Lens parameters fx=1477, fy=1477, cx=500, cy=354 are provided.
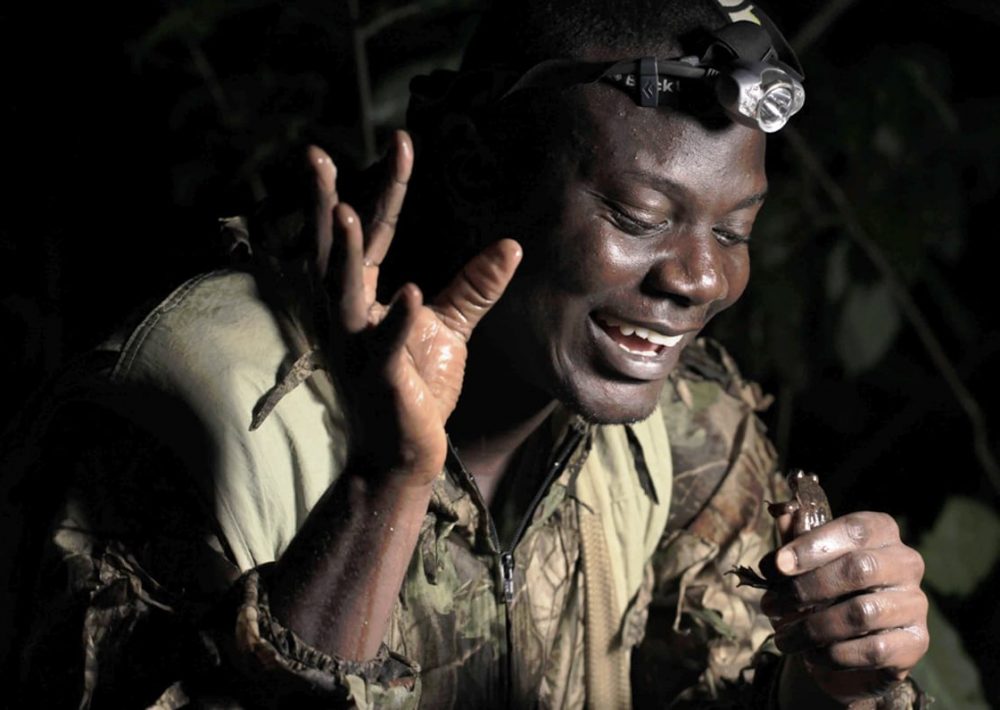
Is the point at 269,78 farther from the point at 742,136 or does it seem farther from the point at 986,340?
the point at 986,340

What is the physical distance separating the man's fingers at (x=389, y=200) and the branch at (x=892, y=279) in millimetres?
1178

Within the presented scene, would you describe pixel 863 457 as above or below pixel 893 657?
below

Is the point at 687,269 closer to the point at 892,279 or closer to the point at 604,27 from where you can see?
the point at 604,27

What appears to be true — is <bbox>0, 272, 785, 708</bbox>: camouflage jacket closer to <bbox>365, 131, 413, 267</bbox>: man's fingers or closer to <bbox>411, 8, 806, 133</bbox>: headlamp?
<bbox>365, 131, 413, 267</bbox>: man's fingers

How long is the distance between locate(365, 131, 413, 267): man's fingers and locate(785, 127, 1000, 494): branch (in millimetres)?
1178

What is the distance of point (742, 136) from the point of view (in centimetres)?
137

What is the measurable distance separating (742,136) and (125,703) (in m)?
0.74

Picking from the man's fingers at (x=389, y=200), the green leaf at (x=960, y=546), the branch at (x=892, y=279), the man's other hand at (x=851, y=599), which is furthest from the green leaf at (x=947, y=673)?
the man's fingers at (x=389, y=200)

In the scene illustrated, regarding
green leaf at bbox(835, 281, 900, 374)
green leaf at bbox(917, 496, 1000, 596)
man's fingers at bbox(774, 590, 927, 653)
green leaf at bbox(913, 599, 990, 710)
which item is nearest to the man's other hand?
man's fingers at bbox(774, 590, 927, 653)

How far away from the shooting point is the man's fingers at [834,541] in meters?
1.23

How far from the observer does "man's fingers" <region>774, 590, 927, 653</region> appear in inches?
50.0

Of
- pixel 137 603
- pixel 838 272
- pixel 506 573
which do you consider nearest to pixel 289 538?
pixel 137 603

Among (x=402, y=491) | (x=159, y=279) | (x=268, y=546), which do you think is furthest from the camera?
(x=159, y=279)

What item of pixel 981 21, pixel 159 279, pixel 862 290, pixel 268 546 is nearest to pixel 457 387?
pixel 268 546
